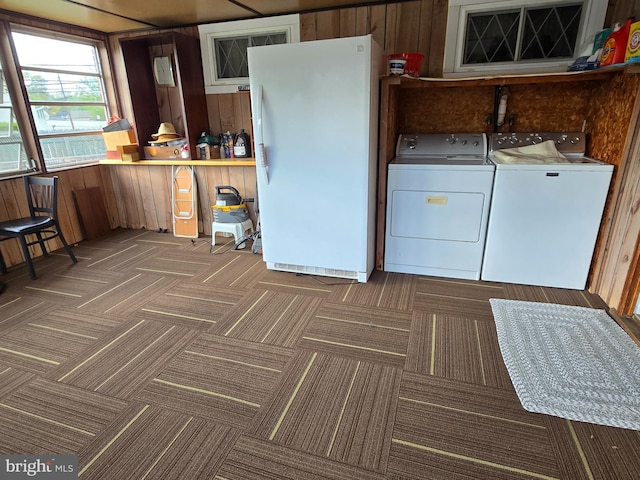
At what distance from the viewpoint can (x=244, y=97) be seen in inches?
143

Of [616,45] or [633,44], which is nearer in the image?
[633,44]

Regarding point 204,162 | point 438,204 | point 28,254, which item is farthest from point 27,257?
point 438,204

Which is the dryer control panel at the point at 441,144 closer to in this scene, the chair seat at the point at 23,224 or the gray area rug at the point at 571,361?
the gray area rug at the point at 571,361

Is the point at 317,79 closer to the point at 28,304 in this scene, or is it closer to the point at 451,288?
the point at 451,288

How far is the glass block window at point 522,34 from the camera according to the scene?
2723 mm

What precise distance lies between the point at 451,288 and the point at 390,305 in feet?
1.81

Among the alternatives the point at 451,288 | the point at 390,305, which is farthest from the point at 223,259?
the point at 451,288

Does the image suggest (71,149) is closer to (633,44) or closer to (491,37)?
(491,37)

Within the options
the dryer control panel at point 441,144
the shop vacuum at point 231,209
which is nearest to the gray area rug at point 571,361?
the dryer control panel at point 441,144

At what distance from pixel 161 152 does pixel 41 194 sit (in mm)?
1141

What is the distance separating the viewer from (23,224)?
9.71 ft

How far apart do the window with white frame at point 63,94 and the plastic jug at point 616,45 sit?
457 cm

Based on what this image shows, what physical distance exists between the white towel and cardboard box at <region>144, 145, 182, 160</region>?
Result: 3.04 m

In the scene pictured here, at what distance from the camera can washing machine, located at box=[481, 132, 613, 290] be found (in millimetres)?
2420
